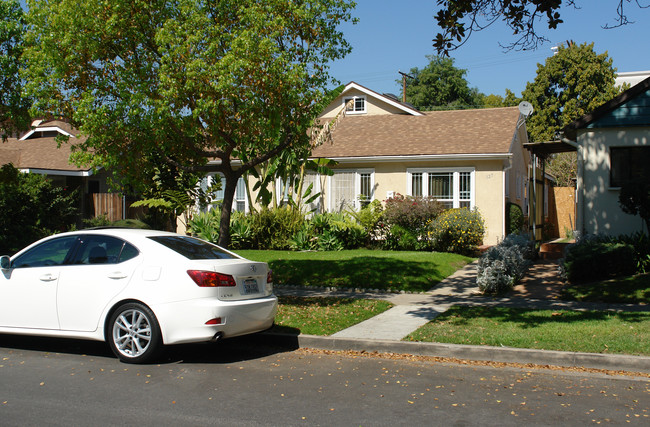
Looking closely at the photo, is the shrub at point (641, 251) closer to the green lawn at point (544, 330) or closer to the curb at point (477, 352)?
the green lawn at point (544, 330)

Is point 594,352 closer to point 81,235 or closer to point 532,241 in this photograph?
point 81,235

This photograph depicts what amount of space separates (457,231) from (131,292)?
1182cm

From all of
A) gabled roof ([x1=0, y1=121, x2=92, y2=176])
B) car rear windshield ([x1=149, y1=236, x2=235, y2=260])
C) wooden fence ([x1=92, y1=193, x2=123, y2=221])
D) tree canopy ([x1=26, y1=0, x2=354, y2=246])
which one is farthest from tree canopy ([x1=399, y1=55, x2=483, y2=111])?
car rear windshield ([x1=149, y1=236, x2=235, y2=260])

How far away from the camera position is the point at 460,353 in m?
7.51

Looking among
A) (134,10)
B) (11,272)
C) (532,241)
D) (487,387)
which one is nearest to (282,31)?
(134,10)

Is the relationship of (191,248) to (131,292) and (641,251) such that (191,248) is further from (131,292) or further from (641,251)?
(641,251)

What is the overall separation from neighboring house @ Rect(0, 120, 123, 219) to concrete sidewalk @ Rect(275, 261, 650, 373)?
1345cm

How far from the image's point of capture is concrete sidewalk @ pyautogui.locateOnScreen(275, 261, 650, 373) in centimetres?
705

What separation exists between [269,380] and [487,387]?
2.30 metres

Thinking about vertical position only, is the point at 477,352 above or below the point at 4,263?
below

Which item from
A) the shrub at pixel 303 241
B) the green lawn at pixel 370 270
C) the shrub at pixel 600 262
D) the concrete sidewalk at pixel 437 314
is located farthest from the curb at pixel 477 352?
the shrub at pixel 303 241

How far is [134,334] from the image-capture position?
7.11 m

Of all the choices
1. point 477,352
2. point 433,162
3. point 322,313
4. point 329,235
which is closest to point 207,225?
point 329,235

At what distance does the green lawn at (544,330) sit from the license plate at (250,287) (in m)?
2.12
